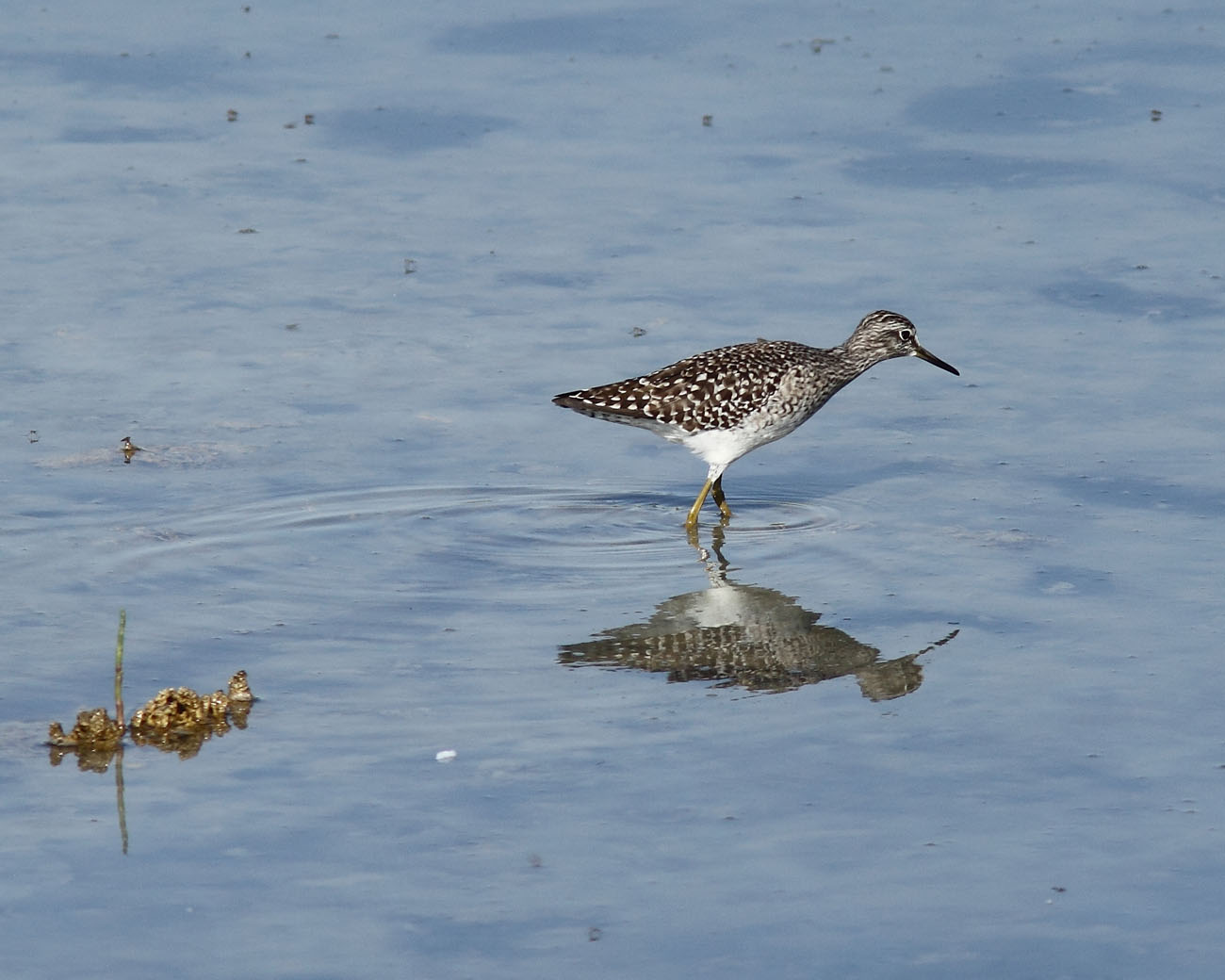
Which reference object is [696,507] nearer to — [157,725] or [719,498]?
[719,498]

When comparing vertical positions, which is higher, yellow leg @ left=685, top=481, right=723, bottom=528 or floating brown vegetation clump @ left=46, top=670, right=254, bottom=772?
yellow leg @ left=685, top=481, right=723, bottom=528

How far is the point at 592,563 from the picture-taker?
10.9m

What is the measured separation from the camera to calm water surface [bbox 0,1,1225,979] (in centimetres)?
727

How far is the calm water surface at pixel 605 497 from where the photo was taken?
7.27 m

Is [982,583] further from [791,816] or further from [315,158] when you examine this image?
[315,158]

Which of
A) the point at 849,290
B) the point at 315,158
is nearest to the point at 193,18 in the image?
the point at 315,158

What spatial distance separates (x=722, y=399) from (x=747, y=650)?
8.69 ft

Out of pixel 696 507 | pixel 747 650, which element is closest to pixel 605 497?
pixel 696 507

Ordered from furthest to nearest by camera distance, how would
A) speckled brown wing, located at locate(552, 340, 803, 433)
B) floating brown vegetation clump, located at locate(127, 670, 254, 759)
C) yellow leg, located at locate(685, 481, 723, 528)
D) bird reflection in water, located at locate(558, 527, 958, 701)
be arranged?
speckled brown wing, located at locate(552, 340, 803, 433) < yellow leg, located at locate(685, 481, 723, 528) < bird reflection in water, located at locate(558, 527, 958, 701) < floating brown vegetation clump, located at locate(127, 670, 254, 759)

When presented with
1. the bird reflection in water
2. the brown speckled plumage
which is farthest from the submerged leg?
the bird reflection in water

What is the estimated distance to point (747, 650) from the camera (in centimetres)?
972

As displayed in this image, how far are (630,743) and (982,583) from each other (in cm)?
281

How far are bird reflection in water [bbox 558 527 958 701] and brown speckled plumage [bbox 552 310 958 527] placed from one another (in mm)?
1590

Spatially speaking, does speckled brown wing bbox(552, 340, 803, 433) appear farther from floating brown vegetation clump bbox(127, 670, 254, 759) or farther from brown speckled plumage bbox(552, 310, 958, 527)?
floating brown vegetation clump bbox(127, 670, 254, 759)
